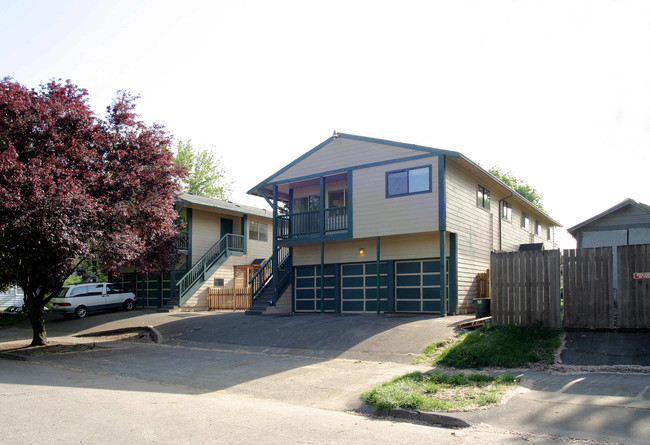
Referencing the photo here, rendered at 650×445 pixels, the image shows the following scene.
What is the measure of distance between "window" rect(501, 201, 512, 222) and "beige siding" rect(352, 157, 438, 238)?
8.07 m

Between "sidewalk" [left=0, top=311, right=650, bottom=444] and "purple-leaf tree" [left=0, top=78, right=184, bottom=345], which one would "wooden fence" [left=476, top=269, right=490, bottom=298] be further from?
"purple-leaf tree" [left=0, top=78, right=184, bottom=345]

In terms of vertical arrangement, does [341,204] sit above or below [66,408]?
above

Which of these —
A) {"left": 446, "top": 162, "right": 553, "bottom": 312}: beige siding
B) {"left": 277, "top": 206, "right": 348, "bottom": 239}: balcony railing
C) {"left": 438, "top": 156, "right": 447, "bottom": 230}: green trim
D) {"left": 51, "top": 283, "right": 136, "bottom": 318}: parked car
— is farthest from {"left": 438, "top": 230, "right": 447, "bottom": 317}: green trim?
{"left": 51, "top": 283, "right": 136, "bottom": 318}: parked car

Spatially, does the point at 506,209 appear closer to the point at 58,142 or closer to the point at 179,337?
the point at 179,337

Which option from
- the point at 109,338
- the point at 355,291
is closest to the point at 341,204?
the point at 355,291

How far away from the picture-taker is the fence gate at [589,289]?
1182 centimetres

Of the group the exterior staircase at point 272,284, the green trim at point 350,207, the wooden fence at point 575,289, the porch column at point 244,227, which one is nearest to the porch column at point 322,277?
the green trim at point 350,207

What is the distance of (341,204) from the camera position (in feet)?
76.8

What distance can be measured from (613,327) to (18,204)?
14410 millimetres

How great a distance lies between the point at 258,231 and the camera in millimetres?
33844

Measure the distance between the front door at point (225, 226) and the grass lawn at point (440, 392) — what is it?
23.4m

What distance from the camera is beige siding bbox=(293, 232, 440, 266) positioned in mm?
20203

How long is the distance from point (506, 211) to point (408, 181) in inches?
351

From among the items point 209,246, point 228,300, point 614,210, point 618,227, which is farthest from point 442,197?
point 209,246
